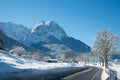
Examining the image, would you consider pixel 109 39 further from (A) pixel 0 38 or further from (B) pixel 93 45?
(A) pixel 0 38

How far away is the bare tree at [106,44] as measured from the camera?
323 ft

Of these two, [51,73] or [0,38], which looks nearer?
[51,73]

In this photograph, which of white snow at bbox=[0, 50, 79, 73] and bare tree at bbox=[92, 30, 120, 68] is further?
bare tree at bbox=[92, 30, 120, 68]

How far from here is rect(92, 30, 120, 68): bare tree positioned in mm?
98312

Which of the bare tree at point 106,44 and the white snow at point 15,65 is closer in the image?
the white snow at point 15,65

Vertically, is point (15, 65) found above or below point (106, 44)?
below

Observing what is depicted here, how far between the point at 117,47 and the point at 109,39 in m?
3.84

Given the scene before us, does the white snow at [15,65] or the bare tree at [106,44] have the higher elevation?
the bare tree at [106,44]

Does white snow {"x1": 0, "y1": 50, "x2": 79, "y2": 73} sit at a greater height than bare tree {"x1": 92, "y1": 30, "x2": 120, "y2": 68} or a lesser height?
lesser

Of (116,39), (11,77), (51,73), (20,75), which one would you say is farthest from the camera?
(116,39)

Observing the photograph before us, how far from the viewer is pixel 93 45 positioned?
104062 mm

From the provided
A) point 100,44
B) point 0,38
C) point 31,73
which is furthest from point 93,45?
point 31,73

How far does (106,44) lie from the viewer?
9875 cm

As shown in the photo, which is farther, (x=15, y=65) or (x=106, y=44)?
(x=106, y=44)
